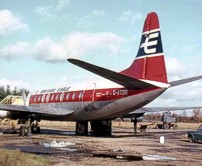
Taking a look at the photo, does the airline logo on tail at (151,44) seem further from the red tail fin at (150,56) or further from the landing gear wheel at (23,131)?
the landing gear wheel at (23,131)

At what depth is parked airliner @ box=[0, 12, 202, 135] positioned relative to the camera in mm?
24391

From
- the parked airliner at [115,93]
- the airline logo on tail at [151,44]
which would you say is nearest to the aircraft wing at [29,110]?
the parked airliner at [115,93]

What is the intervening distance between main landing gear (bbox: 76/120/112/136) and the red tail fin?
7.16 m

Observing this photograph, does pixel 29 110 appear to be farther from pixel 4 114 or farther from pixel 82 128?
pixel 82 128

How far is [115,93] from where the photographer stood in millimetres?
26391

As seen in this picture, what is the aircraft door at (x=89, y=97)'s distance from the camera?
92.7 ft

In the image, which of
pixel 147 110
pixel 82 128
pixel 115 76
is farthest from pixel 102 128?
pixel 115 76

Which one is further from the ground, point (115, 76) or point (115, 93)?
point (115, 76)

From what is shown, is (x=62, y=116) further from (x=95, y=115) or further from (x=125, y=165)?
(x=125, y=165)

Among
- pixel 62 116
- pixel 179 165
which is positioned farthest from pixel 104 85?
pixel 179 165

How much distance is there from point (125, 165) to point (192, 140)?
14.4 m

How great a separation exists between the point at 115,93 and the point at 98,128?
25.5 feet

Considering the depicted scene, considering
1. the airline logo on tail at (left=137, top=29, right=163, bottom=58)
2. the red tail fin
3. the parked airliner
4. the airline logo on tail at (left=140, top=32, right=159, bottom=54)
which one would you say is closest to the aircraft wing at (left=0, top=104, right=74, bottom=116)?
the parked airliner

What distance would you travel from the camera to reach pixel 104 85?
27812 millimetres
